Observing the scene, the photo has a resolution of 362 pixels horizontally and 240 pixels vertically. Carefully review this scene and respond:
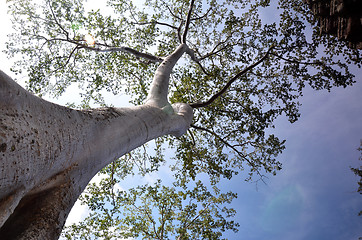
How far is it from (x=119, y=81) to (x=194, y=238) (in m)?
6.80

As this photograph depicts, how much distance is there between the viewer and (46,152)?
163cm

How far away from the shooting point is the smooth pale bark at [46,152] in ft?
4.53

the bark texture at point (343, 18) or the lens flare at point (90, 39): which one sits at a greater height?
the lens flare at point (90, 39)

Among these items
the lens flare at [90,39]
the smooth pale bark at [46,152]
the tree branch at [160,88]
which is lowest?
the smooth pale bark at [46,152]

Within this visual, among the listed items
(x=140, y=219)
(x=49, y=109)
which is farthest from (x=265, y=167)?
(x=49, y=109)

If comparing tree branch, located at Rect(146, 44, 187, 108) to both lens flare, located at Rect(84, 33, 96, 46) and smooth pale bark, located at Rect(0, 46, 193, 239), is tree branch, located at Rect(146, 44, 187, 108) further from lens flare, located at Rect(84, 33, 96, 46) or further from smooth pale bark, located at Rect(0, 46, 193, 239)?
lens flare, located at Rect(84, 33, 96, 46)

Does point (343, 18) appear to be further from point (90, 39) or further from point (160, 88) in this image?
point (90, 39)

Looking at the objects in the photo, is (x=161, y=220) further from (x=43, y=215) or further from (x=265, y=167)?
(x=43, y=215)

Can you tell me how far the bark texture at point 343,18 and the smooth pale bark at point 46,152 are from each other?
3.53 m

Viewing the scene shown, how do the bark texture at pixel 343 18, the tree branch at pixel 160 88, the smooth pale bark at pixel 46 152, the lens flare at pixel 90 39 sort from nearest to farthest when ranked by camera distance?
the smooth pale bark at pixel 46 152
the bark texture at pixel 343 18
the tree branch at pixel 160 88
the lens flare at pixel 90 39

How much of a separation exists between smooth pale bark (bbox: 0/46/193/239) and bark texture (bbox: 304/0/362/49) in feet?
11.6

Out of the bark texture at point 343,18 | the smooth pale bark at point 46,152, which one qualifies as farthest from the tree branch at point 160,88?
the bark texture at point 343,18

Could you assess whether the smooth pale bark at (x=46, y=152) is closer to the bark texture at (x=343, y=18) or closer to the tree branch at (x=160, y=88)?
the tree branch at (x=160, y=88)

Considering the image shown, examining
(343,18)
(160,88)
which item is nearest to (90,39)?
(160,88)
